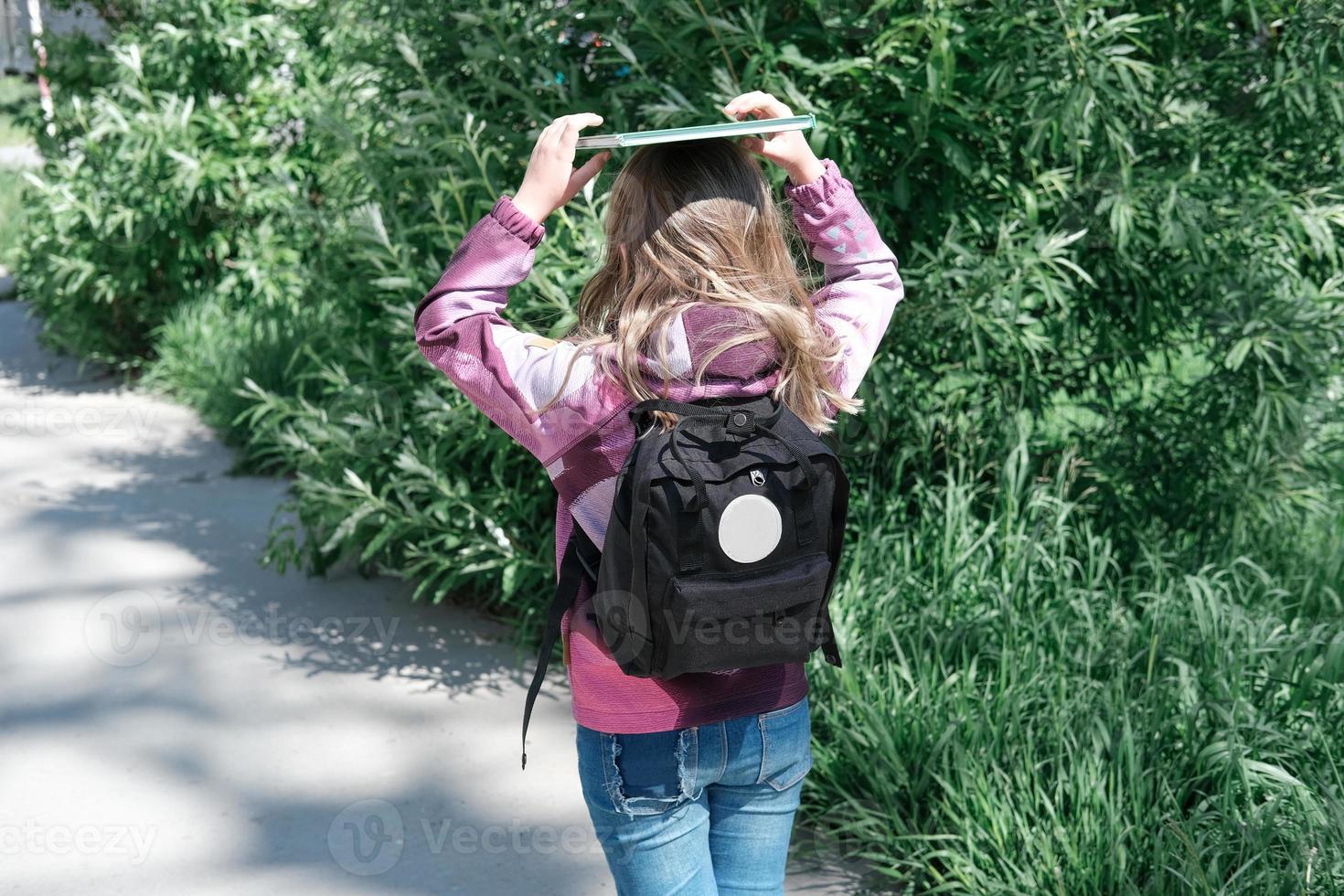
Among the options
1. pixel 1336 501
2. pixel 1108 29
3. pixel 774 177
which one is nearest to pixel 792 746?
pixel 774 177

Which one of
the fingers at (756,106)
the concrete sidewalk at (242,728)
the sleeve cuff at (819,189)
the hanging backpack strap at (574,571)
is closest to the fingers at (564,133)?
the fingers at (756,106)

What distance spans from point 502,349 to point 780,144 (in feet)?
1.86

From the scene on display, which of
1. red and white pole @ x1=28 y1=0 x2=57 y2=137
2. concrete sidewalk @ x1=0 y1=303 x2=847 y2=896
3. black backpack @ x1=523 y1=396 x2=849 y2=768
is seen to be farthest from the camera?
red and white pole @ x1=28 y1=0 x2=57 y2=137

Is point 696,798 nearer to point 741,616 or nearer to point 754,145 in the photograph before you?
point 741,616

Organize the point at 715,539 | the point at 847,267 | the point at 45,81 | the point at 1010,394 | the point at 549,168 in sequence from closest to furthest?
the point at 715,539
the point at 549,168
the point at 847,267
the point at 1010,394
the point at 45,81

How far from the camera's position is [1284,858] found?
2623 mm

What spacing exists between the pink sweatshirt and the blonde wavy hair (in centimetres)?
3

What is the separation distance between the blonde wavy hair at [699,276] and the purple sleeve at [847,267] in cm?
7

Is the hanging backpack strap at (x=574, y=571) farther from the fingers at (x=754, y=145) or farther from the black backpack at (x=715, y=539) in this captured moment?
the fingers at (x=754, y=145)

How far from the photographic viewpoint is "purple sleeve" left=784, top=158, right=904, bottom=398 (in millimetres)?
2090

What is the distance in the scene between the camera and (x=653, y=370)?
1850mm

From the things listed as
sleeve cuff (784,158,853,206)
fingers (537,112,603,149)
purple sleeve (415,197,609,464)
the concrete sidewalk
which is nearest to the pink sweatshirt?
purple sleeve (415,197,609,464)

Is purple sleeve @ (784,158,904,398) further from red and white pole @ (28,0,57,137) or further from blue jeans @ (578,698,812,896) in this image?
red and white pole @ (28,0,57,137)

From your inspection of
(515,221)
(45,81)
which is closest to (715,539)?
(515,221)
